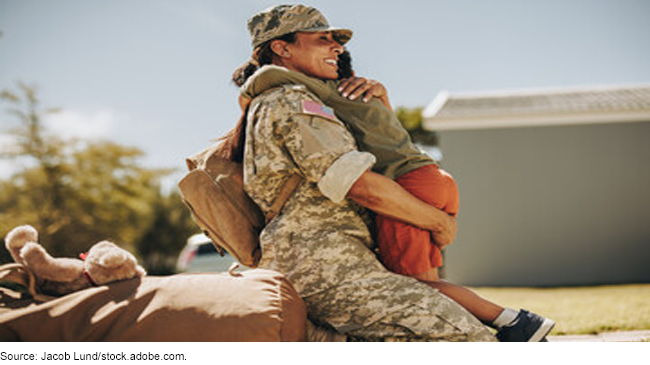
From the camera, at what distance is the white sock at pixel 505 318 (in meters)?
1.89

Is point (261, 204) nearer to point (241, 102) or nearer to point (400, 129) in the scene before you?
point (241, 102)

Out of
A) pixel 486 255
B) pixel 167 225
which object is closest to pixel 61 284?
pixel 486 255

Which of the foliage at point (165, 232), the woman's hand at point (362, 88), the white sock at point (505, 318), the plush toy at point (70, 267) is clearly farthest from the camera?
the foliage at point (165, 232)

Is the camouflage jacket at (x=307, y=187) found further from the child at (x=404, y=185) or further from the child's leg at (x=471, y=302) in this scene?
the child's leg at (x=471, y=302)

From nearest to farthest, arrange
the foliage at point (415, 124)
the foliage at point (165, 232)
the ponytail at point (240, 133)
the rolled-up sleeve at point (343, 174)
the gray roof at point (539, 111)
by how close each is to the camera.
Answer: the rolled-up sleeve at point (343, 174) < the ponytail at point (240, 133) < the gray roof at point (539, 111) < the foliage at point (415, 124) < the foliage at point (165, 232)

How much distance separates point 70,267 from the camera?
1.68 meters

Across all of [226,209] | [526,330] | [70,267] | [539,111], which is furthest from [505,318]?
[539,111]

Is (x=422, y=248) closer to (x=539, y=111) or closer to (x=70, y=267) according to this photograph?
(x=70, y=267)

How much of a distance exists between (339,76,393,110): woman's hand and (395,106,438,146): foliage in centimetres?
2268

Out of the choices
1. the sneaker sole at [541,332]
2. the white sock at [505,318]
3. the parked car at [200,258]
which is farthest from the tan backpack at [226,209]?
the parked car at [200,258]

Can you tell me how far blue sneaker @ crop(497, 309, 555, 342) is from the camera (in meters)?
1.85

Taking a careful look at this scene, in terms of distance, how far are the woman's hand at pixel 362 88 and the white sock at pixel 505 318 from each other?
100 cm
